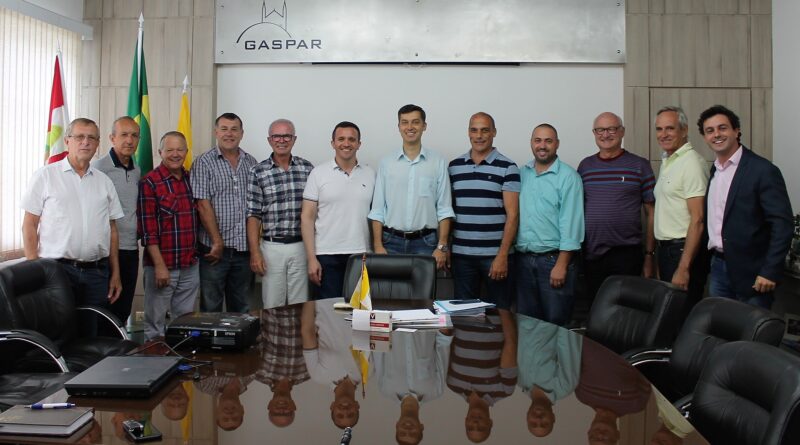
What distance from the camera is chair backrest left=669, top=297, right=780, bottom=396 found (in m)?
2.06

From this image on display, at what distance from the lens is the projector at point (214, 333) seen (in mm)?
2133

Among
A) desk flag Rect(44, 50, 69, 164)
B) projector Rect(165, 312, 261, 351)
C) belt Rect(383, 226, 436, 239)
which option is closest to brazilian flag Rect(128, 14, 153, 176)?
desk flag Rect(44, 50, 69, 164)

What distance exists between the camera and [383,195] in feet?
15.0

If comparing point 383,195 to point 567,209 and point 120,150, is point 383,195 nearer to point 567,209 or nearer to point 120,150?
point 567,209

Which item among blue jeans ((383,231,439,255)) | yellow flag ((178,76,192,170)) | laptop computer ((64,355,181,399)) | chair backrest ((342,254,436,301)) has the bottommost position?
laptop computer ((64,355,181,399))

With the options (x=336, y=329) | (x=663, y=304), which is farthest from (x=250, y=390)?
(x=663, y=304)

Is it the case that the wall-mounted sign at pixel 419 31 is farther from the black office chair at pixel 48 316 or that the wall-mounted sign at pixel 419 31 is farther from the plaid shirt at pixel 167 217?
the black office chair at pixel 48 316

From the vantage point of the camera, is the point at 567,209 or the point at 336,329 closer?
the point at 336,329

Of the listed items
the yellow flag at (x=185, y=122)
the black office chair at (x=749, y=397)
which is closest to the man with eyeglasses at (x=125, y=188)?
the yellow flag at (x=185, y=122)

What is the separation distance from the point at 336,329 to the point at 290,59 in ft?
11.8

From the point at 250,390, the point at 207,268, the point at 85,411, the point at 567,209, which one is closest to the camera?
the point at 85,411

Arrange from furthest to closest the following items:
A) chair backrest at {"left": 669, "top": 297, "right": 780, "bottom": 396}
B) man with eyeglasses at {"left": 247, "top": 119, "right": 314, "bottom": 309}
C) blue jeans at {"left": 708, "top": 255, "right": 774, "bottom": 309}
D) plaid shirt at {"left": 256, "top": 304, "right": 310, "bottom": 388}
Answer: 1. man with eyeglasses at {"left": 247, "top": 119, "right": 314, "bottom": 309}
2. blue jeans at {"left": 708, "top": 255, "right": 774, "bottom": 309}
3. chair backrest at {"left": 669, "top": 297, "right": 780, "bottom": 396}
4. plaid shirt at {"left": 256, "top": 304, "right": 310, "bottom": 388}

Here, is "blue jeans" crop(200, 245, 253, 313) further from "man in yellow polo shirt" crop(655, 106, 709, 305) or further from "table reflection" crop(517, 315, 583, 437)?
"man in yellow polo shirt" crop(655, 106, 709, 305)

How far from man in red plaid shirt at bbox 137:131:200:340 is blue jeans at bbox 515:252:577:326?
8.00 feet
